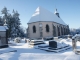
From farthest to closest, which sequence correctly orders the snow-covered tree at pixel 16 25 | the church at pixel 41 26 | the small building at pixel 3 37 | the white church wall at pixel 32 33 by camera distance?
the snow-covered tree at pixel 16 25 < the white church wall at pixel 32 33 < the church at pixel 41 26 < the small building at pixel 3 37

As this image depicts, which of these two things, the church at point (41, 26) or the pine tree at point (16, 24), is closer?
the church at point (41, 26)

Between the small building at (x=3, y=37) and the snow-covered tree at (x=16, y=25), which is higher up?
the snow-covered tree at (x=16, y=25)

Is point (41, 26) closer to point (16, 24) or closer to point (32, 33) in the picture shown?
point (32, 33)

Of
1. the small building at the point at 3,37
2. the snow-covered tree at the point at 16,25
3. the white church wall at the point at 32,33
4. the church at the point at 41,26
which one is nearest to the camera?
the small building at the point at 3,37

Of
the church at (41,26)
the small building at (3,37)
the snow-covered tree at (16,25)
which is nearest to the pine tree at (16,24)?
the snow-covered tree at (16,25)

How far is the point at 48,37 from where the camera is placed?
1458 inches

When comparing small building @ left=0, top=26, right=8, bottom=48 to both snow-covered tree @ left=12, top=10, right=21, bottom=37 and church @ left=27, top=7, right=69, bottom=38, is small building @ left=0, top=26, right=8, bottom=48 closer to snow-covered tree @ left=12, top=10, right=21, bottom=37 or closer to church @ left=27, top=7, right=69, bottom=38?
church @ left=27, top=7, right=69, bottom=38

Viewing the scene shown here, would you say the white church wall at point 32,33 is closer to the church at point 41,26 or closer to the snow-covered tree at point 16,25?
the church at point 41,26

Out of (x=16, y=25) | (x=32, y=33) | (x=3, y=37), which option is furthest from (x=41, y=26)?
(x=16, y=25)

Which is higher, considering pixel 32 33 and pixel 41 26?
pixel 41 26

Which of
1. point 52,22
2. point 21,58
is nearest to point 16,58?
point 21,58

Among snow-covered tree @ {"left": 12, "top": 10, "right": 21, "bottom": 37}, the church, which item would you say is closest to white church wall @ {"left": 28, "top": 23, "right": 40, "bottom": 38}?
the church

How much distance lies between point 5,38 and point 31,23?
18.9 metres

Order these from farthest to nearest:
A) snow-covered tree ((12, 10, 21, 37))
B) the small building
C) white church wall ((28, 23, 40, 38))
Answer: snow-covered tree ((12, 10, 21, 37))
white church wall ((28, 23, 40, 38))
the small building
